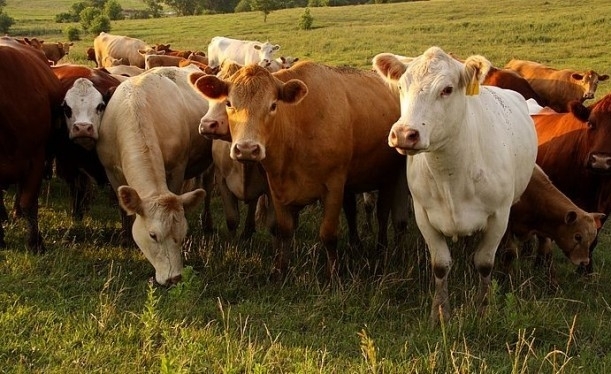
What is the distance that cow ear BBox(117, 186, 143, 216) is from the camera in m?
5.40

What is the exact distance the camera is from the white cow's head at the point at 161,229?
5484 mm

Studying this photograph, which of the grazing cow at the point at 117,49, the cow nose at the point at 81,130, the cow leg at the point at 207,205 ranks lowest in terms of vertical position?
the grazing cow at the point at 117,49

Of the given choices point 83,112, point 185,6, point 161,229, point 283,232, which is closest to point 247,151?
point 161,229

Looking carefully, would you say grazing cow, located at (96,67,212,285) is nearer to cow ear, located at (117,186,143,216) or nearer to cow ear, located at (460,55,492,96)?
cow ear, located at (117,186,143,216)

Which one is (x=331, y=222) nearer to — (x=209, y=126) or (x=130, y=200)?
(x=209, y=126)

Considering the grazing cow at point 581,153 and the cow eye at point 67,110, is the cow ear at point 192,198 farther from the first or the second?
the grazing cow at point 581,153

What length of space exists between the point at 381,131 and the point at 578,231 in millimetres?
2065

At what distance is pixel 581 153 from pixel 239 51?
17939mm

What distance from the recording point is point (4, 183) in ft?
21.1

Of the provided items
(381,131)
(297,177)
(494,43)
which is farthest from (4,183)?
Answer: (494,43)

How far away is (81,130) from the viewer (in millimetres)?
6164

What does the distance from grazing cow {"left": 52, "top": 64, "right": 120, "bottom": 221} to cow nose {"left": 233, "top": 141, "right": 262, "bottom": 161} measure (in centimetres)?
199

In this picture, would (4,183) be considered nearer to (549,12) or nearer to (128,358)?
(128,358)

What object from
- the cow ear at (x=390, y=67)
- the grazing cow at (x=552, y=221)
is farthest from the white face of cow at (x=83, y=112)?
the grazing cow at (x=552, y=221)
